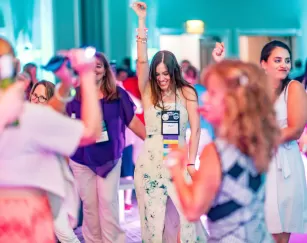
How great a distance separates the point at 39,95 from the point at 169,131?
1.04 metres

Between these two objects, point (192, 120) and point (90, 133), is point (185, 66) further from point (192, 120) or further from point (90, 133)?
point (90, 133)

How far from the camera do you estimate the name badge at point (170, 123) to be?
4.20 metres

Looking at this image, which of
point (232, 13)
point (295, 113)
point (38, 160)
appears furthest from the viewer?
point (232, 13)

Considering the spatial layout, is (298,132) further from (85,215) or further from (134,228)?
(134,228)

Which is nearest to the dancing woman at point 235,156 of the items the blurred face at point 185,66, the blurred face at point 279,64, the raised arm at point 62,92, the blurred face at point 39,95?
the raised arm at point 62,92

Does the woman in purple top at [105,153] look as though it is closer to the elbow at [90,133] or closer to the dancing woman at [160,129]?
the dancing woman at [160,129]

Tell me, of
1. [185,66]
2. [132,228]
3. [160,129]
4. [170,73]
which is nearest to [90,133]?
[160,129]

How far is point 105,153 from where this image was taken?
4617 mm

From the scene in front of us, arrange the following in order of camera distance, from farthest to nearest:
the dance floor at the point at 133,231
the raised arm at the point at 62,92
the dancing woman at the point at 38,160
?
the dance floor at the point at 133,231
the raised arm at the point at 62,92
the dancing woman at the point at 38,160

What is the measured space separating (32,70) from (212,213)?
15.7 feet

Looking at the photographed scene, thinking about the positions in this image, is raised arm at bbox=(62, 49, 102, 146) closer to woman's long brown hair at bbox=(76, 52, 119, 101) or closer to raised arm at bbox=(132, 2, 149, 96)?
raised arm at bbox=(132, 2, 149, 96)

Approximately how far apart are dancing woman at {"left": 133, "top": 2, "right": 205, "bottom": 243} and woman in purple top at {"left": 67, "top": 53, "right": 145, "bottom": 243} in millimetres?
367

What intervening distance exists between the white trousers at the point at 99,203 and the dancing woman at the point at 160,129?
0.43 m

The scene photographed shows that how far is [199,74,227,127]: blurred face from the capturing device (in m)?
2.23
